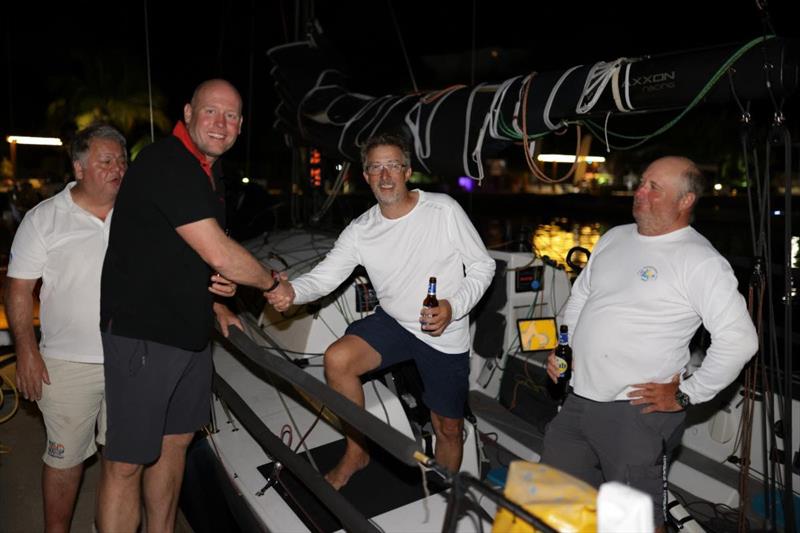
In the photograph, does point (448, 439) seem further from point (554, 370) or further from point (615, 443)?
point (615, 443)

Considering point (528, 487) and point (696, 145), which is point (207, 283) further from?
point (696, 145)

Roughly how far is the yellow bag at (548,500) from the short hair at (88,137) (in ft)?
7.85

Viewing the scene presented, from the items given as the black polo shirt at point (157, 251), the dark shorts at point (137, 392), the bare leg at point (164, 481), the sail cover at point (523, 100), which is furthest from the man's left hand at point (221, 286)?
the sail cover at point (523, 100)

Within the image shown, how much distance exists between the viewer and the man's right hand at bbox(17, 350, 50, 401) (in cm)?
262

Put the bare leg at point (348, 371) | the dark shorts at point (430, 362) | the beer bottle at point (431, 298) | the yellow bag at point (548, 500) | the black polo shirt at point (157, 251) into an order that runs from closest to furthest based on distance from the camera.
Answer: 1. the yellow bag at point (548, 500)
2. the black polo shirt at point (157, 251)
3. the beer bottle at point (431, 298)
4. the bare leg at point (348, 371)
5. the dark shorts at point (430, 362)

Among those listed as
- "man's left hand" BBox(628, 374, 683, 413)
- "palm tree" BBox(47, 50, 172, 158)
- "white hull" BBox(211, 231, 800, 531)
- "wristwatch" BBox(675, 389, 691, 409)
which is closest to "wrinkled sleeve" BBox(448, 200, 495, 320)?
"white hull" BBox(211, 231, 800, 531)

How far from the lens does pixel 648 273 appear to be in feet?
7.99

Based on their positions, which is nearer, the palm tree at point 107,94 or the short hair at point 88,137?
the short hair at point 88,137

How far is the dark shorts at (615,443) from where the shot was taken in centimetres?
242

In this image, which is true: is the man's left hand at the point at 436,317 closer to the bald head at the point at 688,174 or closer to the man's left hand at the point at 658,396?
the man's left hand at the point at 658,396

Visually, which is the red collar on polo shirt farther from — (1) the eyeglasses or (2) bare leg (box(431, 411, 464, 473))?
(2) bare leg (box(431, 411, 464, 473))

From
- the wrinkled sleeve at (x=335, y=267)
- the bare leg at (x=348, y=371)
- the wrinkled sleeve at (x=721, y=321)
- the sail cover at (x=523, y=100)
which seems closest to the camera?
the wrinkled sleeve at (x=721, y=321)

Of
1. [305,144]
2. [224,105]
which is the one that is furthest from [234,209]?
[224,105]

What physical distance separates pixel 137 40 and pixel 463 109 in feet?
99.1
